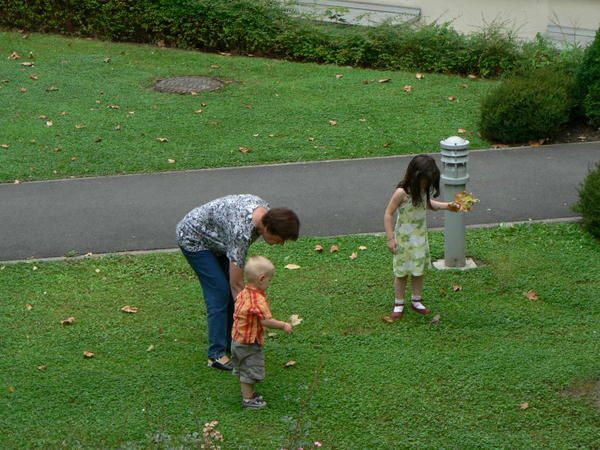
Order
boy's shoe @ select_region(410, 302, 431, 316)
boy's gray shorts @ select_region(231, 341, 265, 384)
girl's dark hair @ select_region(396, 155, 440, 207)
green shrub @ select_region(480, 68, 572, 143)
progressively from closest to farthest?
boy's gray shorts @ select_region(231, 341, 265, 384)
girl's dark hair @ select_region(396, 155, 440, 207)
boy's shoe @ select_region(410, 302, 431, 316)
green shrub @ select_region(480, 68, 572, 143)

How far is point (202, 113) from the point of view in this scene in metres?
13.7

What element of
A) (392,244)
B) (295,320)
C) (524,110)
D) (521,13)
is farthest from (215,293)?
(521,13)

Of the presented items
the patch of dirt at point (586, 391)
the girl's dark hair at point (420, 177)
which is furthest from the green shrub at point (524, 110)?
the patch of dirt at point (586, 391)

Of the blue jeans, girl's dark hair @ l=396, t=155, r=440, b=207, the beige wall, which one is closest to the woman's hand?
girl's dark hair @ l=396, t=155, r=440, b=207

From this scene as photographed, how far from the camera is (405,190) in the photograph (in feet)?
24.8

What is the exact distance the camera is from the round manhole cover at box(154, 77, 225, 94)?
14.7 meters

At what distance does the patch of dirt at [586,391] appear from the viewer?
6656mm

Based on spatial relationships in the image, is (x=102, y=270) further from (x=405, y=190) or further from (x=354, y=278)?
(x=405, y=190)

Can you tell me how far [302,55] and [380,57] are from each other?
4.16 ft

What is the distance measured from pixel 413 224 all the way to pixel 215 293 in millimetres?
1658

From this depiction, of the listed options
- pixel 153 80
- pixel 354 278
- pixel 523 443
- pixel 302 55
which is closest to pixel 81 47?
pixel 153 80

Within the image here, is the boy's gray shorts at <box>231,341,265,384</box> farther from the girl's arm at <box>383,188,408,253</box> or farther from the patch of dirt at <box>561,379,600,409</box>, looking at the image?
the patch of dirt at <box>561,379,600,409</box>

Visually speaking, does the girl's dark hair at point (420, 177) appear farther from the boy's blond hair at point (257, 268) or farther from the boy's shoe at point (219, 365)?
the boy's shoe at point (219, 365)

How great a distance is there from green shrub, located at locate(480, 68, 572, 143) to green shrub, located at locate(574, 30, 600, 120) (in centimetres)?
22
